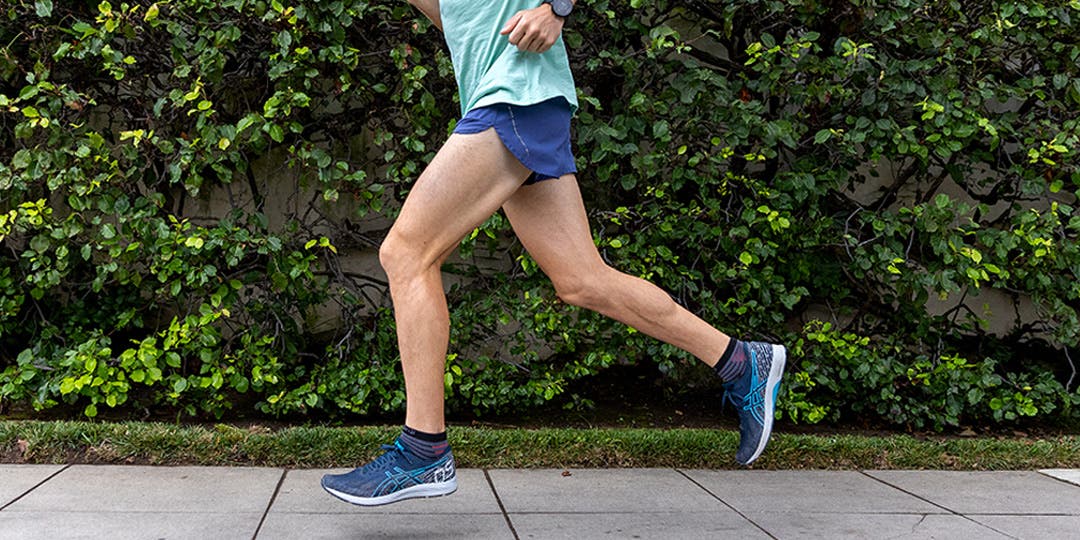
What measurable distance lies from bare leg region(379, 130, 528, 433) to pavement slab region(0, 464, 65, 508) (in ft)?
4.82

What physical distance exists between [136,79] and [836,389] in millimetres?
3580

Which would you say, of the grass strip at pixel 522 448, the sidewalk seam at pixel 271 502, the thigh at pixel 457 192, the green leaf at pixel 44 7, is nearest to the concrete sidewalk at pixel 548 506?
the sidewalk seam at pixel 271 502

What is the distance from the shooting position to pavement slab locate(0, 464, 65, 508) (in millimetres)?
3192

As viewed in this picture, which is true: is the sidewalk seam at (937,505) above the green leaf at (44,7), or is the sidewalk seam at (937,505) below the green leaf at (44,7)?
below

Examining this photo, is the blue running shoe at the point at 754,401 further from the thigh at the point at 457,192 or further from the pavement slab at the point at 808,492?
the thigh at the point at 457,192

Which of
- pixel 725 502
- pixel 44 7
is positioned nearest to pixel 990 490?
pixel 725 502

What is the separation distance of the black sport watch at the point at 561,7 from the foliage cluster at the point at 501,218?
129 centimetres

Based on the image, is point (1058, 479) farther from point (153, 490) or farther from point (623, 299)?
point (153, 490)

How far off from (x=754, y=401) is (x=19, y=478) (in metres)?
2.63

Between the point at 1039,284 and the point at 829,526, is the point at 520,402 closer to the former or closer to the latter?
the point at 829,526

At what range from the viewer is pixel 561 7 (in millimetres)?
2758

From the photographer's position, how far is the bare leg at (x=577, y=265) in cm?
304

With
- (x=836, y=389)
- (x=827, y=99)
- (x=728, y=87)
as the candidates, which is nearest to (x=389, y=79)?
(x=728, y=87)

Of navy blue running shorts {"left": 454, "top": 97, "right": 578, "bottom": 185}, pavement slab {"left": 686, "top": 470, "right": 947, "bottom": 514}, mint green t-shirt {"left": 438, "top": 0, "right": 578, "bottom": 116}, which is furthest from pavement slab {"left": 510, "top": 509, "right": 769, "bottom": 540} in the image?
mint green t-shirt {"left": 438, "top": 0, "right": 578, "bottom": 116}
